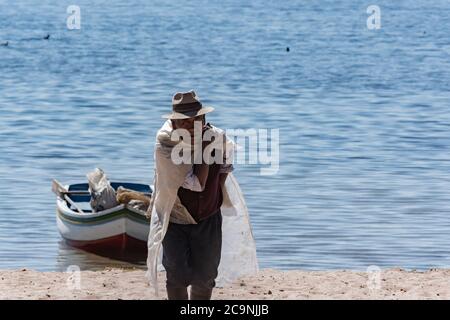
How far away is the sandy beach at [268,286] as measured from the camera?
39.0 ft

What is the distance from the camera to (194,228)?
9.59m

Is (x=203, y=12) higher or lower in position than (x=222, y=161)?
higher

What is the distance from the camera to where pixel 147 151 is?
2684 cm

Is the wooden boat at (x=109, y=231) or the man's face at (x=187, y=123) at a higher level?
the man's face at (x=187, y=123)

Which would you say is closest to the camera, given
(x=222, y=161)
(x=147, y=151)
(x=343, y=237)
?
(x=222, y=161)

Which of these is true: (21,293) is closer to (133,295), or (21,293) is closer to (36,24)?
(133,295)

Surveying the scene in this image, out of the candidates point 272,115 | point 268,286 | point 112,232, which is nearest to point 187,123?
point 268,286

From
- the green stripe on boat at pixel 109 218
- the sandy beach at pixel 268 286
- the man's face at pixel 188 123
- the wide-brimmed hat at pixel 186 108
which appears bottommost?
the sandy beach at pixel 268 286

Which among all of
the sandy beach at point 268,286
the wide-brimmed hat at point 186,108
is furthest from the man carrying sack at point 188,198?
the sandy beach at point 268,286

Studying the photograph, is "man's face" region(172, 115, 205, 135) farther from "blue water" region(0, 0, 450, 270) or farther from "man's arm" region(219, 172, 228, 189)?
"blue water" region(0, 0, 450, 270)

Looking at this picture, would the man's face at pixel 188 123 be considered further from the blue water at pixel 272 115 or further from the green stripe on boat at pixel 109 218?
the green stripe on boat at pixel 109 218

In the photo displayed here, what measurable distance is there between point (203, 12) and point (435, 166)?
5592 cm

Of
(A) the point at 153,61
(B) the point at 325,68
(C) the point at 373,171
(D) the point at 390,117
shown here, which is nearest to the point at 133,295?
(C) the point at 373,171

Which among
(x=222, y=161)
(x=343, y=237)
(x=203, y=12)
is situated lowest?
(x=343, y=237)
